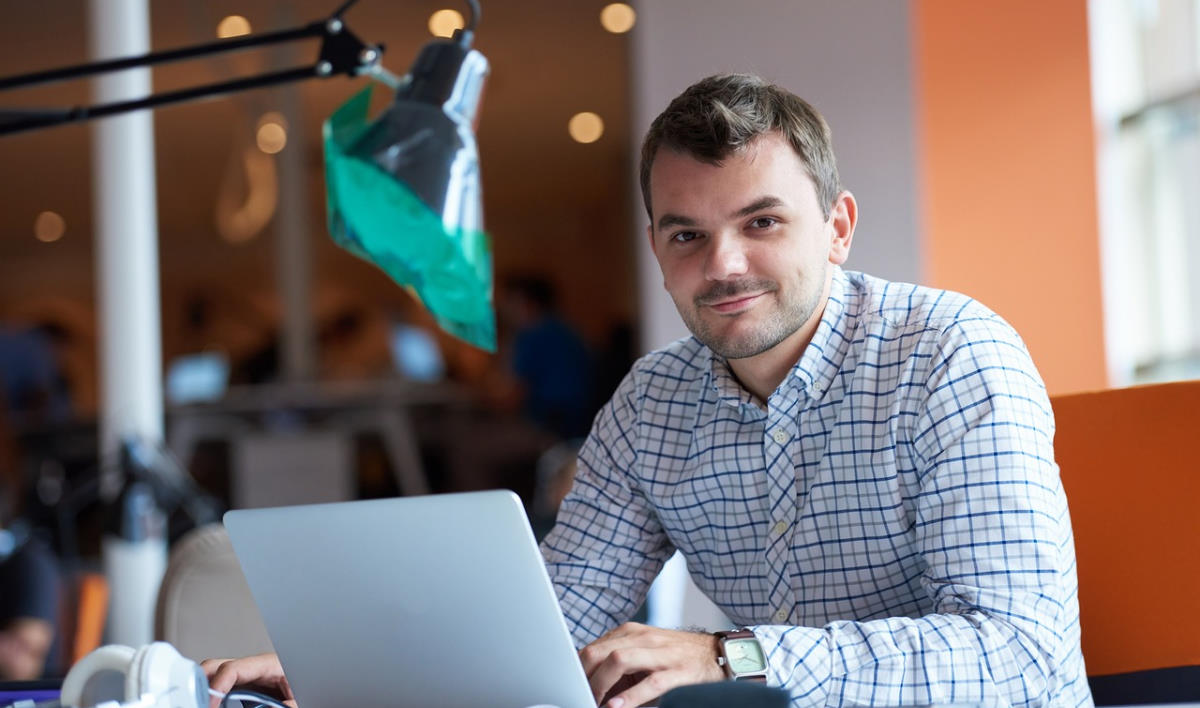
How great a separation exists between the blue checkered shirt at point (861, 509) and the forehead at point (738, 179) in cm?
17

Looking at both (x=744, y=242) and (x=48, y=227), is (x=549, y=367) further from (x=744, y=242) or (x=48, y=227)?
(x=48, y=227)

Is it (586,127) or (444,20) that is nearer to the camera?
(444,20)

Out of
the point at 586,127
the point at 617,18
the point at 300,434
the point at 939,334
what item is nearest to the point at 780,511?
the point at 939,334

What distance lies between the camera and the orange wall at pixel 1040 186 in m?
3.22

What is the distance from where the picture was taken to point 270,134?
28.4 feet

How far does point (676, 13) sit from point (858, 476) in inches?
95.4

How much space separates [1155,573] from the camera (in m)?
1.43

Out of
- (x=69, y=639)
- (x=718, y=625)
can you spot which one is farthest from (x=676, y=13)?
(x=69, y=639)

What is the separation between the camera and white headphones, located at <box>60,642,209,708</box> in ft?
3.22

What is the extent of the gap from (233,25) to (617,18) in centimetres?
199

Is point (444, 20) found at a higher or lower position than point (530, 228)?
higher

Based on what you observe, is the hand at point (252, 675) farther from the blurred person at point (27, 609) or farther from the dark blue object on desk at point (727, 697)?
the blurred person at point (27, 609)

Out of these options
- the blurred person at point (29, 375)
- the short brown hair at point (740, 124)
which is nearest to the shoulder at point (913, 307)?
the short brown hair at point (740, 124)

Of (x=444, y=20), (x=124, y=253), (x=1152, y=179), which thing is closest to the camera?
(x=1152, y=179)
